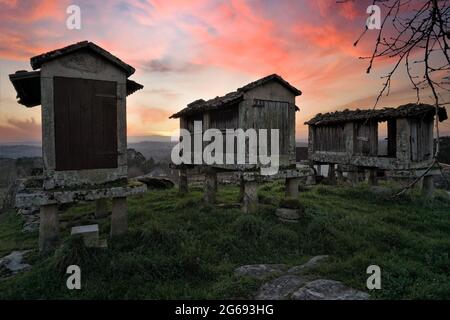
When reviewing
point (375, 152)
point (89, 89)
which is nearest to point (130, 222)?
point (89, 89)

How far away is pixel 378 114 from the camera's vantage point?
40.3 ft

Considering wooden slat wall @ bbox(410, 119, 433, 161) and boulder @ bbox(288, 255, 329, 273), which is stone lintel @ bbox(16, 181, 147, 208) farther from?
wooden slat wall @ bbox(410, 119, 433, 161)

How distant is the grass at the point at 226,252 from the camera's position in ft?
15.9

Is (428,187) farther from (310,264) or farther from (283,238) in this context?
(310,264)

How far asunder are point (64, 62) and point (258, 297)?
22.3ft

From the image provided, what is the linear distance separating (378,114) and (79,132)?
1199 cm

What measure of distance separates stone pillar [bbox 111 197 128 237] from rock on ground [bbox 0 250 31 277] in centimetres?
197

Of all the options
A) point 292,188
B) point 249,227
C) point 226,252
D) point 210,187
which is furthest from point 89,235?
point 292,188

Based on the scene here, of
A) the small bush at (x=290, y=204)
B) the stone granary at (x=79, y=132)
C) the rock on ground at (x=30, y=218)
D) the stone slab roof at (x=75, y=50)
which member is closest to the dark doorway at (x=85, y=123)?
the stone granary at (x=79, y=132)

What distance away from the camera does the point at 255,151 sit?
9.12 meters

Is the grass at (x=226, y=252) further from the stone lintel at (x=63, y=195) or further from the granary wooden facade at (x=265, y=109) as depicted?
the granary wooden facade at (x=265, y=109)

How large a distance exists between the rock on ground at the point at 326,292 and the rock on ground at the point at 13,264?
19.4 ft

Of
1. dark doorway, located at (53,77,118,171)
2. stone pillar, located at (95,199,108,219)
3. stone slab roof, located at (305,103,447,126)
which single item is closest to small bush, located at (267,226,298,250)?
dark doorway, located at (53,77,118,171)

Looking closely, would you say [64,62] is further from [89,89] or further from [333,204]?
[333,204]
